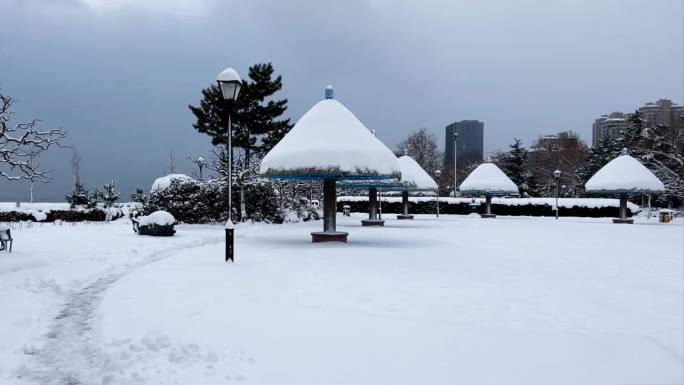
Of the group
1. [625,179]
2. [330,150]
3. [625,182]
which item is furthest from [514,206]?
[330,150]

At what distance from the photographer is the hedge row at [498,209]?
43438 mm

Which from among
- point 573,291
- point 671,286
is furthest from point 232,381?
point 671,286

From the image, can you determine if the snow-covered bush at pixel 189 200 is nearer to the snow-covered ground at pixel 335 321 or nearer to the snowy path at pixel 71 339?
the snow-covered ground at pixel 335 321

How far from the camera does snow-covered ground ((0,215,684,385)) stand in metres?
5.02

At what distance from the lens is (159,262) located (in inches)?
476

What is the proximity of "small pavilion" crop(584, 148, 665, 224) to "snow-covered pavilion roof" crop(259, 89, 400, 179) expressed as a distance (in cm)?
2377

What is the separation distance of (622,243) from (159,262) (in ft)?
53.5

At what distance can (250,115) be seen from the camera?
32250 mm

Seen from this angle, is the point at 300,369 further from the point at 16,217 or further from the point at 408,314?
the point at 16,217

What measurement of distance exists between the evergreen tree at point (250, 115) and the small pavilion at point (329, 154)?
49.0 ft

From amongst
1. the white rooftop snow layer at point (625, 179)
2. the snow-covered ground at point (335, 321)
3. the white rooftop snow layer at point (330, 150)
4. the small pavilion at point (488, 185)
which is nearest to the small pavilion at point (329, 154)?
the white rooftop snow layer at point (330, 150)

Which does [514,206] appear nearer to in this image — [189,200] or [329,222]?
[189,200]

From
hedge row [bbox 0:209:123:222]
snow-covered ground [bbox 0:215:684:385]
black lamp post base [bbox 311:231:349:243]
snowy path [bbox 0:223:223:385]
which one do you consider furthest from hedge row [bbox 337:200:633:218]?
snowy path [bbox 0:223:223:385]

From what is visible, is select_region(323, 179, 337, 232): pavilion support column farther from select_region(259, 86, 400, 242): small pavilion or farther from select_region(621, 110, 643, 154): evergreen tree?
select_region(621, 110, 643, 154): evergreen tree
